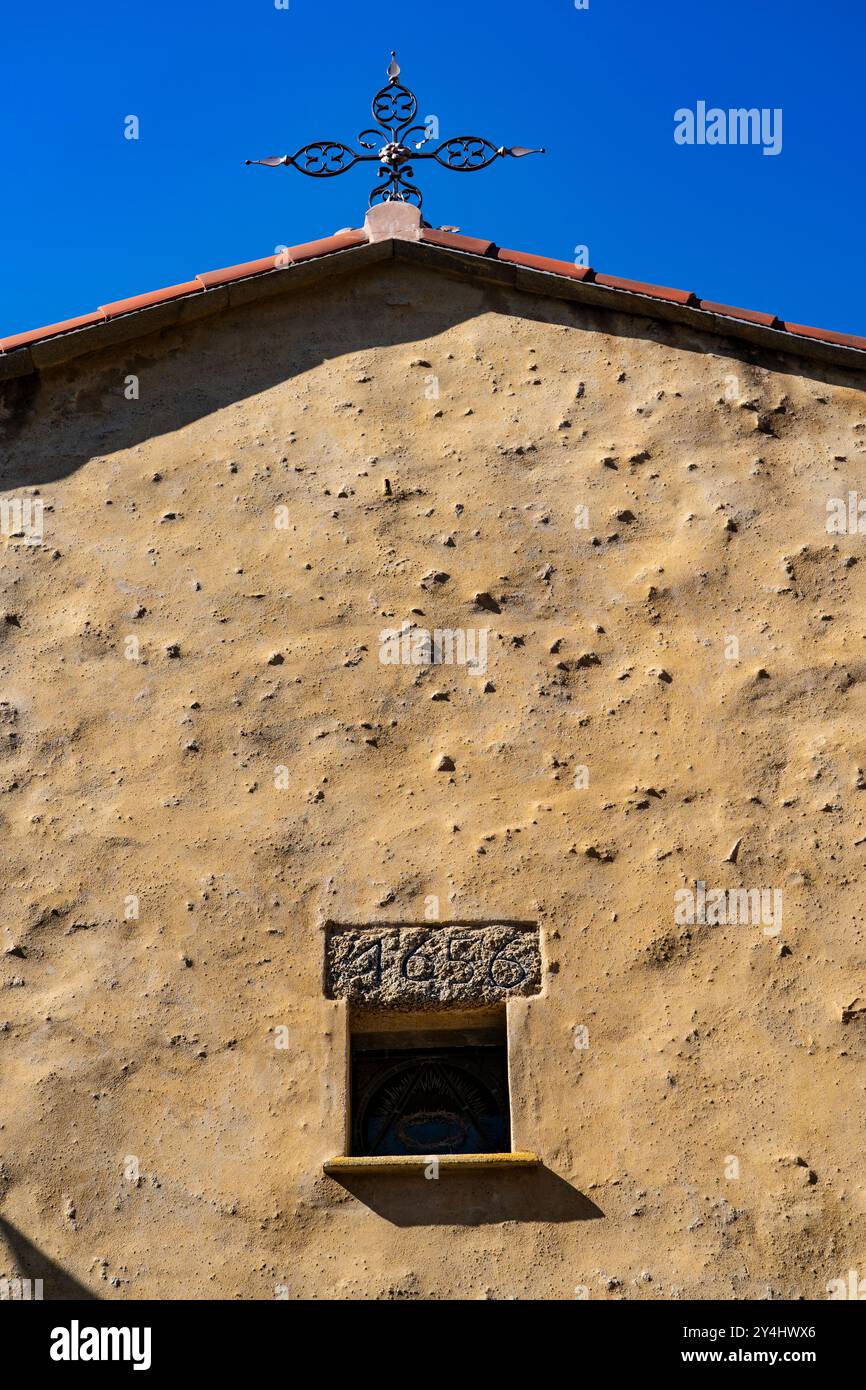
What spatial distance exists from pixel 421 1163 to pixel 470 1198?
19cm

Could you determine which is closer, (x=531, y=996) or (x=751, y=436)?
(x=531, y=996)

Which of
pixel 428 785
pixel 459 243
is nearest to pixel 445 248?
pixel 459 243

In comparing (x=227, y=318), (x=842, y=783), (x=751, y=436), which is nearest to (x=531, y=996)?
(x=842, y=783)

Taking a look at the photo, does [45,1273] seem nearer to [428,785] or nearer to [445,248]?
[428,785]

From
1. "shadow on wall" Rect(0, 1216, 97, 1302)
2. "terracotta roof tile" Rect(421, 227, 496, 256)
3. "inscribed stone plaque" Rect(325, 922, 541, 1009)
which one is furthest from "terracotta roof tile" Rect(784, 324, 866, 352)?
"shadow on wall" Rect(0, 1216, 97, 1302)

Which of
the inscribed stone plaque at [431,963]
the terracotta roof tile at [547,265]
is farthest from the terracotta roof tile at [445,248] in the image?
the inscribed stone plaque at [431,963]

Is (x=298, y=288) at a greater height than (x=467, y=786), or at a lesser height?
greater

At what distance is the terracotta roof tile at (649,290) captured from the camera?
6.45 metres

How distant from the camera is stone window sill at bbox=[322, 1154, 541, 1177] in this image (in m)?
5.07

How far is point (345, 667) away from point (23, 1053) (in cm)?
174

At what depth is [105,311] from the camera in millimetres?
6406

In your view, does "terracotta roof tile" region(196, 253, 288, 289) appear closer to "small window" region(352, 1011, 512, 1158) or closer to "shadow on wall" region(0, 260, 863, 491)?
"shadow on wall" region(0, 260, 863, 491)
